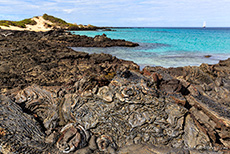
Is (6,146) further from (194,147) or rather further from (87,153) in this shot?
(194,147)

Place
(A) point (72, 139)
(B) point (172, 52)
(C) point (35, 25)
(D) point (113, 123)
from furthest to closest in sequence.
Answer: (C) point (35, 25) → (B) point (172, 52) → (D) point (113, 123) → (A) point (72, 139)

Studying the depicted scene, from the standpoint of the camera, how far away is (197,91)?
18.5 ft

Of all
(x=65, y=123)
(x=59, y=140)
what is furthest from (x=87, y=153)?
(x=65, y=123)

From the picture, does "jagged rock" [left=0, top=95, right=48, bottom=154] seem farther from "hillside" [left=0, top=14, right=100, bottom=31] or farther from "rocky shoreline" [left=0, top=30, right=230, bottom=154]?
"hillside" [left=0, top=14, right=100, bottom=31]

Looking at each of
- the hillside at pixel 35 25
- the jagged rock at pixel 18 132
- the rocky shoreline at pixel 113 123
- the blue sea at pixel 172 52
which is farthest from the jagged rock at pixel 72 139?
the hillside at pixel 35 25

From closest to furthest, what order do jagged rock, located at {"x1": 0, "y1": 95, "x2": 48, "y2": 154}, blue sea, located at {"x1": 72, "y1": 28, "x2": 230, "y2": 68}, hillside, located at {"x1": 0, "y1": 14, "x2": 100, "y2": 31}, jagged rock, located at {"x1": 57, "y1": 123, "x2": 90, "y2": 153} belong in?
jagged rock, located at {"x1": 0, "y1": 95, "x2": 48, "y2": 154} < jagged rock, located at {"x1": 57, "y1": 123, "x2": 90, "y2": 153} < blue sea, located at {"x1": 72, "y1": 28, "x2": 230, "y2": 68} < hillside, located at {"x1": 0, "y1": 14, "x2": 100, "y2": 31}

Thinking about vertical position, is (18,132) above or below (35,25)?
below

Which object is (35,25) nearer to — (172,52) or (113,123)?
(172,52)

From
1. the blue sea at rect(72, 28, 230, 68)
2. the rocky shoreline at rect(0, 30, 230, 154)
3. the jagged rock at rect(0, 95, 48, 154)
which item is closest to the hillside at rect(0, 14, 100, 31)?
the blue sea at rect(72, 28, 230, 68)

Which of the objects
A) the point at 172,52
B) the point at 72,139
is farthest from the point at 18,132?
the point at 172,52

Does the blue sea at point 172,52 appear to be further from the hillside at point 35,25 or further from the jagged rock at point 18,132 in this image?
the hillside at point 35,25

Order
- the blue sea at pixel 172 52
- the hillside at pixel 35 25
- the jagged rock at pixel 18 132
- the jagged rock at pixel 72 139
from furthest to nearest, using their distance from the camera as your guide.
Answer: the hillside at pixel 35 25 → the blue sea at pixel 172 52 → the jagged rock at pixel 72 139 → the jagged rock at pixel 18 132

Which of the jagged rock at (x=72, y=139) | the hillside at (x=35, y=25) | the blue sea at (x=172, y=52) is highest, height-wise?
the hillside at (x=35, y=25)

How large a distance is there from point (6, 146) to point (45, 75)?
23.1 feet
